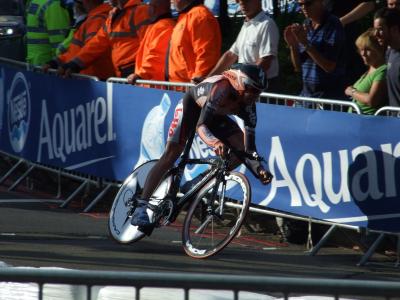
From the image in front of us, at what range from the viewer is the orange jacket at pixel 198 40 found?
11273mm

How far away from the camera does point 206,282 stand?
3.82 meters

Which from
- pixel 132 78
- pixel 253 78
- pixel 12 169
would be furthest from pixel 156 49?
pixel 12 169

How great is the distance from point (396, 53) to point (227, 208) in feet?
7.27

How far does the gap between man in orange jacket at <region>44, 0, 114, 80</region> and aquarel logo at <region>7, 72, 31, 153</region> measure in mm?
586

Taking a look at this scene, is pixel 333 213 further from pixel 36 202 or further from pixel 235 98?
pixel 36 202

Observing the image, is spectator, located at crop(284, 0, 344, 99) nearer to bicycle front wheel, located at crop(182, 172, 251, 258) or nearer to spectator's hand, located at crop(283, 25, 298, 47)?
spectator's hand, located at crop(283, 25, 298, 47)

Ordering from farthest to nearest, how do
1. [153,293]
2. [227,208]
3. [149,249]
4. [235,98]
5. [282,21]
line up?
[282,21] < [227,208] < [149,249] < [235,98] < [153,293]

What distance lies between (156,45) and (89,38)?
174 cm

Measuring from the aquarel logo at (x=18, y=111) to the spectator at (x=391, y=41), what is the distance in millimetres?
5529

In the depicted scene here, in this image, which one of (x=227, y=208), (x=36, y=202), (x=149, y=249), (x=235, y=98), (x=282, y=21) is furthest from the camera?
(x=282, y=21)

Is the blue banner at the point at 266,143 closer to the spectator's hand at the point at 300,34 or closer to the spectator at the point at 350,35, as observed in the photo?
the spectator's hand at the point at 300,34

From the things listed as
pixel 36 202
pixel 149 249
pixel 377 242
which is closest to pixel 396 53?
pixel 377 242

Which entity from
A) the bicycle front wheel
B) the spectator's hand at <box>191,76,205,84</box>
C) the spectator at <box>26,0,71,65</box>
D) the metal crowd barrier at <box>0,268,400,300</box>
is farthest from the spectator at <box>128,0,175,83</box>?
the metal crowd barrier at <box>0,268,400,300</box>

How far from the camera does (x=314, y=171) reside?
384 inches
